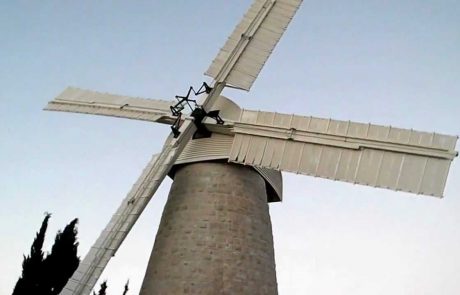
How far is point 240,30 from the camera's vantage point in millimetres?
11938

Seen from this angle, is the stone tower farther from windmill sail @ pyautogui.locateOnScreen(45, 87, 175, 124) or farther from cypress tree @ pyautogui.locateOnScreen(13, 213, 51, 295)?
cypress tree @ pyautogui.locateOnScreen(13, 213, 51, 295)

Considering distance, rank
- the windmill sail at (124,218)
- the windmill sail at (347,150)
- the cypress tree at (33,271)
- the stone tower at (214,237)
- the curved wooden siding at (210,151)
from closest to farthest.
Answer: the windmill sail at (124,218), the windmill sail at (347,150), the stone tower at (214,237), the curved wooden siding at (210,151), the cypress tree at (33,271)

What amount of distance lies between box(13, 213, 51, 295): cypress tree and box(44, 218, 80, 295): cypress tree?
0.79ft

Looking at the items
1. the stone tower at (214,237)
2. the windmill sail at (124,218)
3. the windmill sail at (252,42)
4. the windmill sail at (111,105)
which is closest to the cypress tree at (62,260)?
the windmill sail at (111,105)

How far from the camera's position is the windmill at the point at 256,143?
8625 mm

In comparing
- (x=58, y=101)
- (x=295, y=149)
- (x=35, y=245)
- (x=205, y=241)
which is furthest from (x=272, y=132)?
(x=35, y=245)

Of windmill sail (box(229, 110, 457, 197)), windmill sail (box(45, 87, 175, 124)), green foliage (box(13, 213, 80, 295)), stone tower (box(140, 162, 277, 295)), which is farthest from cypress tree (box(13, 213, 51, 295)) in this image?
windmill sail (box(229, 110, 457, 197))

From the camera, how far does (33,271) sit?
1417cm

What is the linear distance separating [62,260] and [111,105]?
6.32 metres

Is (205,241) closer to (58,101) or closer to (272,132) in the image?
(272,132)

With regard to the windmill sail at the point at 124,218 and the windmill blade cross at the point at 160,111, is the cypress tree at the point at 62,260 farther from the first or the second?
the windmill sail at the point at 124,218

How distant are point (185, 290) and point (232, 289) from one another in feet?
3.09

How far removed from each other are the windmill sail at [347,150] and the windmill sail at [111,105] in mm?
2306

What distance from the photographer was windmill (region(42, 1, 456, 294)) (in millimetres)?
8625
